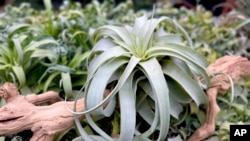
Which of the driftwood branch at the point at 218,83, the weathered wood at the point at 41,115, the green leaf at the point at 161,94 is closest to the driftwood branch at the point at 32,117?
the weathered wood at the point at 41,115

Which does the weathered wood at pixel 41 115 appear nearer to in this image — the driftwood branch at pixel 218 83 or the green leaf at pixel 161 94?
the driftwood branch at pixel 218 83

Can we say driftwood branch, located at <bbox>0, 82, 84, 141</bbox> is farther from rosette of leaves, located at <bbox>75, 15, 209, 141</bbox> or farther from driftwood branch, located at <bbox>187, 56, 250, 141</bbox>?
driftwood branch, located at <bbox>187, 56, 250, 141</bbox>

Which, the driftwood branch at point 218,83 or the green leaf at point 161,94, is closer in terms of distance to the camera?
the green leaf at point 161,94

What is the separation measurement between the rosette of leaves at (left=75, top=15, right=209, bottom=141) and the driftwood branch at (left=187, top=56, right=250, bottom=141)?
45 millimetres

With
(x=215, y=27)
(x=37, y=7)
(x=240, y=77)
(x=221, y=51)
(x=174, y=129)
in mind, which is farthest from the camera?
(x=37, y=7)

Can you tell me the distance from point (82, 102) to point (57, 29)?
1.63ft

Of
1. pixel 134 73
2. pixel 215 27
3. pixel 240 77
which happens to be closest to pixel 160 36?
pixel 134 73

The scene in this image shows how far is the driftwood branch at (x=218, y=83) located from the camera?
0.97m

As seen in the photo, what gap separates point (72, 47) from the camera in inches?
50.7

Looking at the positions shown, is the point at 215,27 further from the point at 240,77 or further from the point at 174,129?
the point at 174,129

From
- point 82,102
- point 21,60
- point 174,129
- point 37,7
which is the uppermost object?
point 37,7

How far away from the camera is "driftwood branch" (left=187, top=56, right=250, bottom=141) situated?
975mm

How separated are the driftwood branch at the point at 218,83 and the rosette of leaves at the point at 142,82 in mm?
45

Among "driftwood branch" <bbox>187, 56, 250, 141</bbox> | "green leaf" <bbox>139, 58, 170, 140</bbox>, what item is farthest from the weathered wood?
"green leaf" <bbox>139, 58, 170, 140</bbox>
